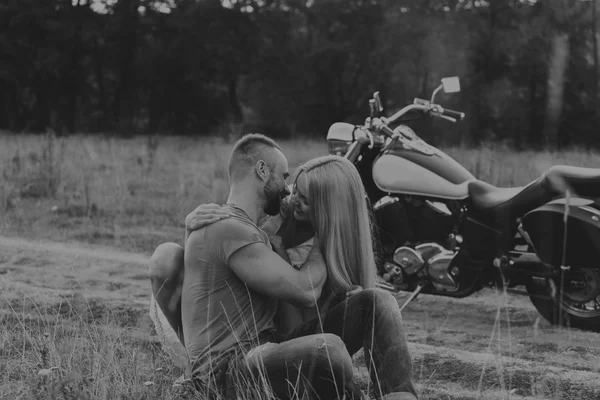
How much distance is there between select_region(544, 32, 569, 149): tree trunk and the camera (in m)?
28.1

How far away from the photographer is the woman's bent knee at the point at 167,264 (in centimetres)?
322

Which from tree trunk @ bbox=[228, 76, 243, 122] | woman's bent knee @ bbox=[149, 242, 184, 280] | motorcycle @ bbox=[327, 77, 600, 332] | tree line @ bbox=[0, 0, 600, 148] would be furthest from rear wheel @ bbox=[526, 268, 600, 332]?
tree trunk @ bbox=[228, 76, 243, 122]

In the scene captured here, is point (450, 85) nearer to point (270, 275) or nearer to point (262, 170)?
point (262, 170)

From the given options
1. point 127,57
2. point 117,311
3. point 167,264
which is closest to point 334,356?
point 167,264

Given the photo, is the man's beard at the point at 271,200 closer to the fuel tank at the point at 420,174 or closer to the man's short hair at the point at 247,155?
the man's short hair at the point at 247,155

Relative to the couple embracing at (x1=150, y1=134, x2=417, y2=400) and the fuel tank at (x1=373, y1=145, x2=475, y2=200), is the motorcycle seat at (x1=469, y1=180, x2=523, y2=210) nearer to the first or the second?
the fuel tank at (x1=373, y1=145, x2=475, y2=200)

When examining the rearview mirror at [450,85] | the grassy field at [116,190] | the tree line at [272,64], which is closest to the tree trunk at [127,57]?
the tree line at [272,64]

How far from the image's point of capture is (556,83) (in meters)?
29.2

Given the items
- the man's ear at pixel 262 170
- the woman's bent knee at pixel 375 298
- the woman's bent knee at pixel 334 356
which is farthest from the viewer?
the man's ear at pixel 262 170

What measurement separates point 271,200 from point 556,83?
27570 mm

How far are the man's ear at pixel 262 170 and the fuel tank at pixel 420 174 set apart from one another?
2.22 metres

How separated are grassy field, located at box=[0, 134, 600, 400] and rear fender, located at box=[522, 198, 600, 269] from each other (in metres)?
0.45

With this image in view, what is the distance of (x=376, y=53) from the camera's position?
33594 millimetres

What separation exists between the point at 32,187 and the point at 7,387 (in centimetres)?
770
